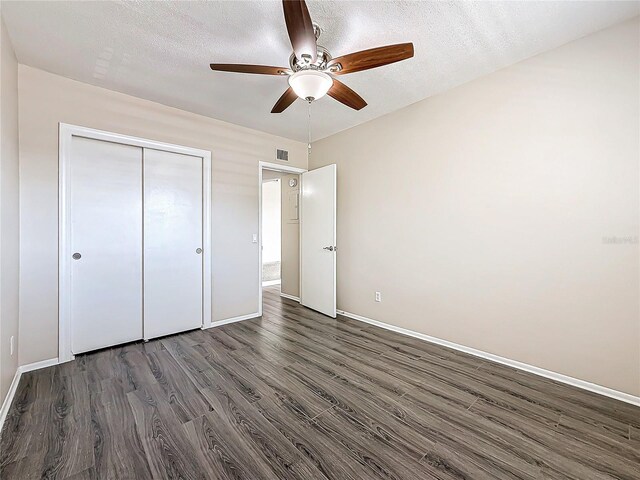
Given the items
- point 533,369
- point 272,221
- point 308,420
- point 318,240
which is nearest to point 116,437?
point 308,420

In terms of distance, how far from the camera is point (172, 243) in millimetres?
3309

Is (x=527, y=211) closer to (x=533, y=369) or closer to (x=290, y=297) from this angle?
(x=533, y=369)

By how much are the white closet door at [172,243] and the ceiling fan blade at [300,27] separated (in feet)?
7.37

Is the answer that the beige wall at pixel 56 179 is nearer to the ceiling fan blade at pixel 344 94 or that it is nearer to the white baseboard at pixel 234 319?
the white baseboard at pixel 234 319

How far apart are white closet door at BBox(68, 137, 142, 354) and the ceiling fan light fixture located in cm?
216

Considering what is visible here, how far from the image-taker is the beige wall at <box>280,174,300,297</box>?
498 centimetres

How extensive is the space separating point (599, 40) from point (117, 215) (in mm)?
4436

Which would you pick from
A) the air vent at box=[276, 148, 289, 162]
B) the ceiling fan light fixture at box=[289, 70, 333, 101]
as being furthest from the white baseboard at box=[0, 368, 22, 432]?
the air vent at box=[276, 148, 289, 162]

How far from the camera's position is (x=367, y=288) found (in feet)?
12.4

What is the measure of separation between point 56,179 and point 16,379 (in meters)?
1.71

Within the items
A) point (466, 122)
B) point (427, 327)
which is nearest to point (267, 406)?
point (427, 327)

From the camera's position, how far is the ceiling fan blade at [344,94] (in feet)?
6.98

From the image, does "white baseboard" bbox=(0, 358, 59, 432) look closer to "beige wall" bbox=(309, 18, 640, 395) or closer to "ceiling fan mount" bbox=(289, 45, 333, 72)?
"ceiling fan mount" bbox=(289, 45, 333, 72)

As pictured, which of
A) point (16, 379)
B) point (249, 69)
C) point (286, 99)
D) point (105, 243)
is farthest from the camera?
point (105, 243)
